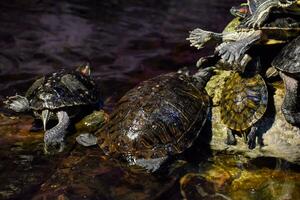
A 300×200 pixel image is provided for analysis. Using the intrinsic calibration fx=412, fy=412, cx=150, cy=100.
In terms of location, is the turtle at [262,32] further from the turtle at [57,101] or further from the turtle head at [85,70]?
the turtle head at [85,70]

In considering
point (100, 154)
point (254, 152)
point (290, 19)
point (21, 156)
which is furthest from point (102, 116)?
point (290, 19)

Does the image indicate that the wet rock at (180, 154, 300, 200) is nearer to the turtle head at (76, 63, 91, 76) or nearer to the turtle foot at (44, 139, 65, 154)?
the turtle foot at (44, 139, 65, 154)

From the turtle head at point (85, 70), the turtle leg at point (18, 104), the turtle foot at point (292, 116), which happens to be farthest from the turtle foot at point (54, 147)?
the turtle foot at point (292, 116)

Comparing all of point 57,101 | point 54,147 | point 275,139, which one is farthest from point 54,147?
point 275,139

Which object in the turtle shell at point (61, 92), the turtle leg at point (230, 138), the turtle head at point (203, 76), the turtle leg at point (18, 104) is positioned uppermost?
the turtle head at point (203, 76)

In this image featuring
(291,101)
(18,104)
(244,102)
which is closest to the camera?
(291,101)

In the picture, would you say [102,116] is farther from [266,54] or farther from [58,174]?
[266,54]

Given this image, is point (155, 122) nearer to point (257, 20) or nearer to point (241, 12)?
point (257, 20)
